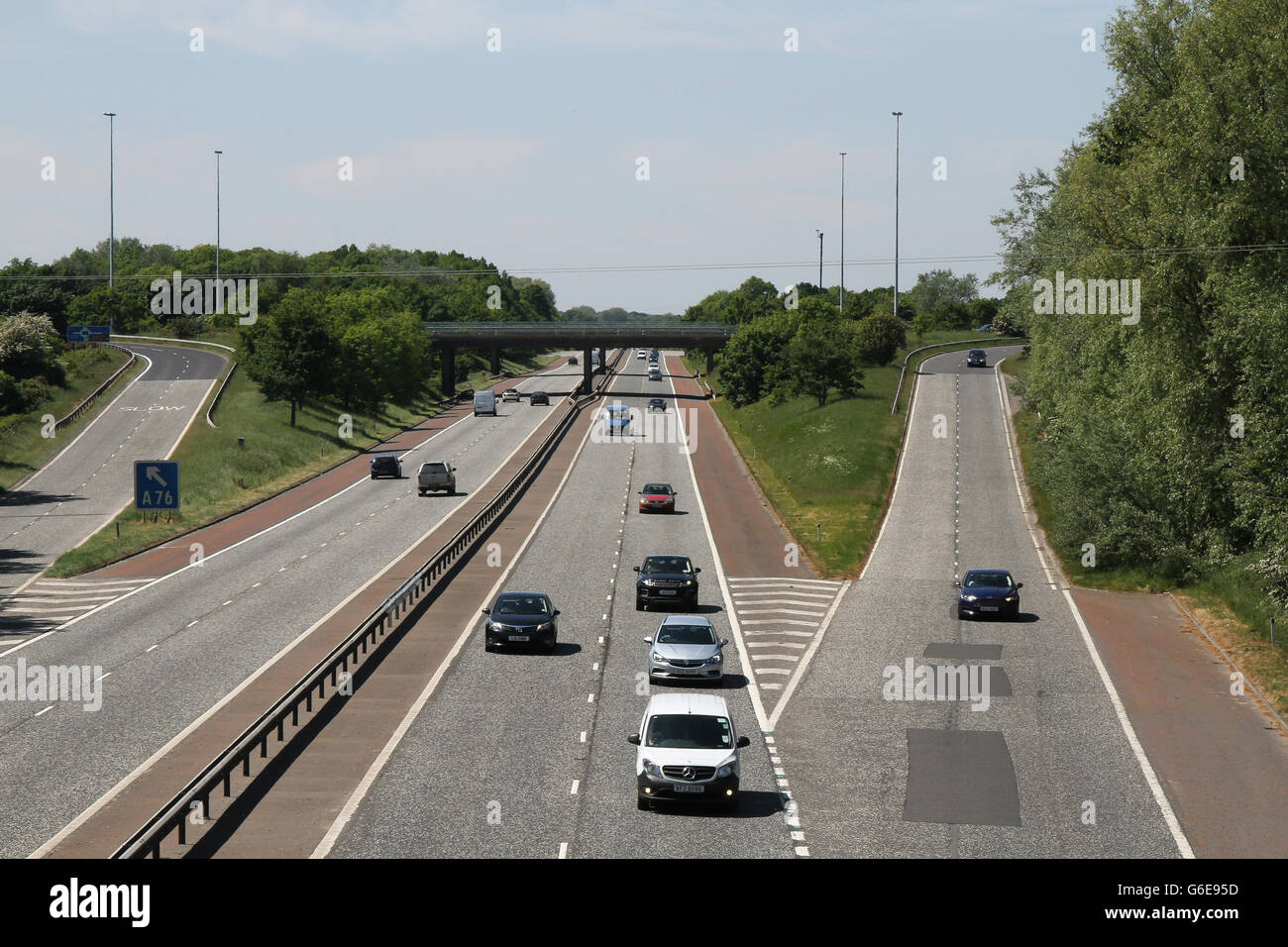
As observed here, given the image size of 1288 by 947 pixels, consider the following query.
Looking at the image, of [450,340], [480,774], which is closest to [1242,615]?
[480,774]

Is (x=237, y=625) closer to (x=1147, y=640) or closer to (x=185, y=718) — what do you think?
(x=185, y=718)

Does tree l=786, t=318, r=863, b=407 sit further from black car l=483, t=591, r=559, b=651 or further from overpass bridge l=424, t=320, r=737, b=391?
black car l=483, t=591, r=559, b=651

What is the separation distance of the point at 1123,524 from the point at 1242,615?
9.10 meters

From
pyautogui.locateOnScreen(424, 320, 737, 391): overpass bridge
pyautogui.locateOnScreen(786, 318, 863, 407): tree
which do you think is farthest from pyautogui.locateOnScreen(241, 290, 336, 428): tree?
pyautogui.locateOnScreen(424, 320, 737, 391): overpass bridge

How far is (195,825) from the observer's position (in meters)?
20.6

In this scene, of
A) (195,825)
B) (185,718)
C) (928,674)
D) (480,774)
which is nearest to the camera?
(195,825)

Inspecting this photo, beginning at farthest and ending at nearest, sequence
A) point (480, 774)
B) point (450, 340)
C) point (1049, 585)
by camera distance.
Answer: point (450, 340), point (1049, 585), point (480, 774)

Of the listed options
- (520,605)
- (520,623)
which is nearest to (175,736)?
(520,623)

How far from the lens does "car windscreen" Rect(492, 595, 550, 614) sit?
Result: 36312 millimetres

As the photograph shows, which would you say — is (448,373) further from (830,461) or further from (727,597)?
(727,597)

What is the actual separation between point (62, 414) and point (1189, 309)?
258 feet

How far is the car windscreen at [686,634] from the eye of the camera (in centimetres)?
3309

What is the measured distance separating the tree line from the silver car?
15.0 m

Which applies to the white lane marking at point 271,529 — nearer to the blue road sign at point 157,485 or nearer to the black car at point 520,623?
the blue road sign at point 157,485
